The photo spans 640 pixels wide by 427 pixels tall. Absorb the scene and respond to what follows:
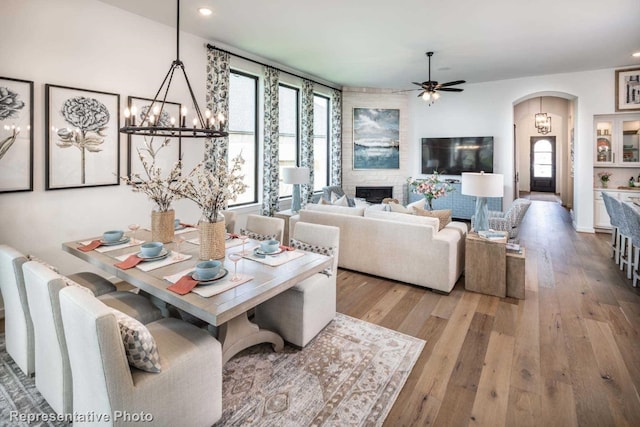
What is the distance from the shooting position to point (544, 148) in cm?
1388

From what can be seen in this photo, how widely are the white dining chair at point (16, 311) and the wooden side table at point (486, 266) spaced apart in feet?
12.7

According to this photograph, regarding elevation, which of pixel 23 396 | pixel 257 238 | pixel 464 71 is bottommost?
pixel 23 396

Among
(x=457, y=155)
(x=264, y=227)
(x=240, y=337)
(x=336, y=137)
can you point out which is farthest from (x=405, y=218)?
(x=457, y=155)

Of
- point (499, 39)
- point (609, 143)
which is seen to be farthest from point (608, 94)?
point (499, 39)

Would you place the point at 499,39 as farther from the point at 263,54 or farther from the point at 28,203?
the point at 28,203

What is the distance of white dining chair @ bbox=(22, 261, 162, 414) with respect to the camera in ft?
5.64

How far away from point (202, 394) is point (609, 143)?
845 centimetres

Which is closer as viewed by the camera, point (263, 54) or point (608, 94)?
point (263, 54)

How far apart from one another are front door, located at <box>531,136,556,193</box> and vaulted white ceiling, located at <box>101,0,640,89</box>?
324 inches

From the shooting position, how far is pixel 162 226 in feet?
9.36

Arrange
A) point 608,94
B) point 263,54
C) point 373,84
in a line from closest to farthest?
point 263,54
point 608,94
point 373,84

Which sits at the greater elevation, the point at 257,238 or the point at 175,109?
the point at 175,109

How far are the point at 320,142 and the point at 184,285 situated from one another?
6.49 m

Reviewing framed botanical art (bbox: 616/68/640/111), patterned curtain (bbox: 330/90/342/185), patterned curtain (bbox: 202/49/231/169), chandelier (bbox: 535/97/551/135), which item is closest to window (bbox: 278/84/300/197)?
A: patterned curtain (bbox: 330/90/342/185)
